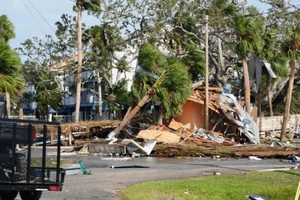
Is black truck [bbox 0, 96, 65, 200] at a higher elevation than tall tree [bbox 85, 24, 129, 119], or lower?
lower

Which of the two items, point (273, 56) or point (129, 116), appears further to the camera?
point (273, 56)

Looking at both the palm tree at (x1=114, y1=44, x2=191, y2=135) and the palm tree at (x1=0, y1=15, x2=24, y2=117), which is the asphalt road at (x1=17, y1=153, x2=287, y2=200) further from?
the palm tree at (x1=114, y1=44, x2=191, y2=135)

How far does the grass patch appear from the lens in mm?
16356

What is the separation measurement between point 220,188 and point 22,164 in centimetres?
719

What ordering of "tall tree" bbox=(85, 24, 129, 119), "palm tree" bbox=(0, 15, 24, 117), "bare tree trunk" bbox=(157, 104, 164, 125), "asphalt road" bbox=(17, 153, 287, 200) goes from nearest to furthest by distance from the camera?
"asphalt road" bbox=(17, 153, 287, 200), "palm tree" bbox=(0, 15, 24, 117), "bare tree trunk" bbox=(157, 104, 164, 125), "tall tree" bbox=(85, 24, 129, 119)

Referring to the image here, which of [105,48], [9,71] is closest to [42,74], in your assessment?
[105,48]

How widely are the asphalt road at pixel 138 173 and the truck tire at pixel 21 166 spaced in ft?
8.60

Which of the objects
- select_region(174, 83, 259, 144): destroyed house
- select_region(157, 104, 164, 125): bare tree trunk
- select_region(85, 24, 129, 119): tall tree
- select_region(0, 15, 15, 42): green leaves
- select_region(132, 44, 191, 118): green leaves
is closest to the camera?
select_region(0, 15, 15, 42): green leaves

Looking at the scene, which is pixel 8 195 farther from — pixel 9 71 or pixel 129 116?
pixel 129 116

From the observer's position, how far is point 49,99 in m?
62.5

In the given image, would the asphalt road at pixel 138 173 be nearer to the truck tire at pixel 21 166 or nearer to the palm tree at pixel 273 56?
the truck tire at pixel 21 166

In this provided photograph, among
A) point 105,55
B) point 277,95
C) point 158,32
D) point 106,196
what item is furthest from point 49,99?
point 106,196

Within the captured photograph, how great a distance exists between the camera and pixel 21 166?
40.4 feet

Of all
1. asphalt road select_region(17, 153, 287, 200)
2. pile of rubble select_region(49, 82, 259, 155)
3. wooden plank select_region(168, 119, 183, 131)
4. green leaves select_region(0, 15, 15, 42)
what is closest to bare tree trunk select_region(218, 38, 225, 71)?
pile of rubble select_region(49, 82, 259, 155)
